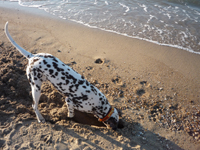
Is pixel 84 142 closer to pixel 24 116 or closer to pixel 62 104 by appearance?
pixel 62 104

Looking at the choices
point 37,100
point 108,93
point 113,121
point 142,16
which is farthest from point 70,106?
point 142,16

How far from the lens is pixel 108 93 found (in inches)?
146

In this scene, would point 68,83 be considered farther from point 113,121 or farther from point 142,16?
point 142,16

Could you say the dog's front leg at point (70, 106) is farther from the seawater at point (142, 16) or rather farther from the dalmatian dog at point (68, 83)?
the seawater at point (142, 16)

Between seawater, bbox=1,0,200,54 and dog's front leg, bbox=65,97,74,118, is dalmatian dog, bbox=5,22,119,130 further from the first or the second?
seawater, bbox=1,0,200,54

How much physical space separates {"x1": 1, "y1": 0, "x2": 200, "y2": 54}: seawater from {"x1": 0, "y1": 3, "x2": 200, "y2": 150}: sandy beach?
641 mm

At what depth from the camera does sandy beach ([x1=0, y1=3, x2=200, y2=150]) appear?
106 inches

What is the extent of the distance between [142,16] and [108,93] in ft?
17.2

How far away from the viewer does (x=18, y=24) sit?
20.2ft

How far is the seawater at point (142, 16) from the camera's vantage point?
5.72 meters

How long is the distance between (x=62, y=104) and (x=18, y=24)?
16.2ft

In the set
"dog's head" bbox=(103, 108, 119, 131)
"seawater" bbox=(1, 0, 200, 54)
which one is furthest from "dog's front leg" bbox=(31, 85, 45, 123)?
"seawater" bbox=(1, 0, 200, 54)

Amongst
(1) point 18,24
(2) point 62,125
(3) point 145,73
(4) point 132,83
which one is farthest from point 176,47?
(1) point 18,24

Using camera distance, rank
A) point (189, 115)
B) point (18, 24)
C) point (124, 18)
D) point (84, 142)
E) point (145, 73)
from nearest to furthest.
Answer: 1. point (84, 142)
2. point (189, 115)
3. point (145, 73)
4. point (18, 24)
5. point (124, 18)
